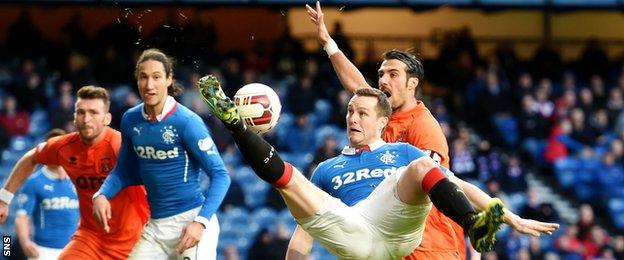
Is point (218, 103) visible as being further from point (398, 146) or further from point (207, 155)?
point (207, 155)

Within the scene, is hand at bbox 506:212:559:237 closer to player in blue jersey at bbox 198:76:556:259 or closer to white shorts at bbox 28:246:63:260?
player in blue jersey at bbox 198:76:556:259

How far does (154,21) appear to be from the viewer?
968 inches

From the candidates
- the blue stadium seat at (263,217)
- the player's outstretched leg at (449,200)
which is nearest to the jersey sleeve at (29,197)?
the blue stadium seat at (263,217)

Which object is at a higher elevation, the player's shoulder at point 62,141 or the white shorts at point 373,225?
the player's shoulder at point 62,141

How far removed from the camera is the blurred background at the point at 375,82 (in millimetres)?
19922

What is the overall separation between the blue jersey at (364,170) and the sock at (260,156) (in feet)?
3.17

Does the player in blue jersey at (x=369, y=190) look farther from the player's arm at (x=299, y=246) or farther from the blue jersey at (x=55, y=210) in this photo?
the blue jersey at (x=55, y=210)

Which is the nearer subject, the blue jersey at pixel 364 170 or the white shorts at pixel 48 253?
the blue jersey at pixel 364 170

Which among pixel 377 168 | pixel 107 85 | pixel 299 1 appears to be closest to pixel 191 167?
pixel 377 168

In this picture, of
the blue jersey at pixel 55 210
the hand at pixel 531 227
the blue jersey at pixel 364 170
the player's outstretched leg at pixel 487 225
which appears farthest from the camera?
the blue jersey at pixel 55 210

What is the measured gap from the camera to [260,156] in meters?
8.38

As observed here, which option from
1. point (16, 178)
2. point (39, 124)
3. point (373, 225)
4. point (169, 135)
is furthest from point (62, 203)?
point (39, 124)

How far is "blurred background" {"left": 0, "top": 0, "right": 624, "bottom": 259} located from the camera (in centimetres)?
1992

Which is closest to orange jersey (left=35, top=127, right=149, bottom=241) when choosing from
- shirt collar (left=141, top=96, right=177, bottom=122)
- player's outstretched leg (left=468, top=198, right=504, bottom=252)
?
shirt collar (left=141, top=96, right=177, bottom=122)
